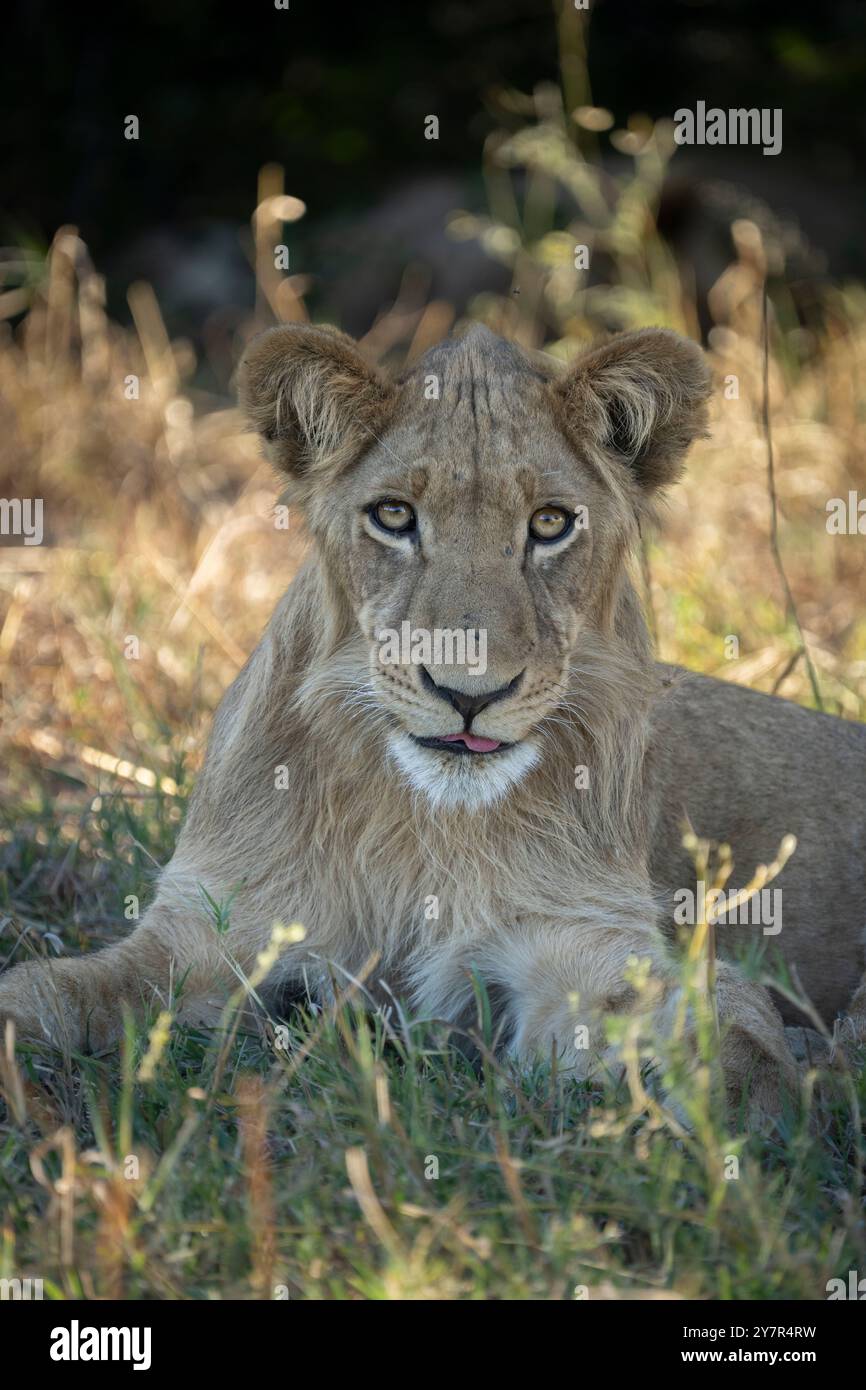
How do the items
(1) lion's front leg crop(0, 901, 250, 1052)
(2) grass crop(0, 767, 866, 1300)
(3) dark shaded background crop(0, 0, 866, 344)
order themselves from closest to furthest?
(2) grass crop(0, 767, 866, 1300) → (1) lion's front leg crop(0, 901, 250, 1052) → (3) dark shaded background crop(0, 0, 866, 344)

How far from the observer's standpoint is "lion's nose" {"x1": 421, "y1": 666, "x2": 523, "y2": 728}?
2.82 metres

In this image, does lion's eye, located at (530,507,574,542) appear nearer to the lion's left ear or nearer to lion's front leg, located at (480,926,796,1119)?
the lion's left ear

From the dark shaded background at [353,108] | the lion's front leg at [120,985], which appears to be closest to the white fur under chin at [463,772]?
the lion's front leg at [120,985]

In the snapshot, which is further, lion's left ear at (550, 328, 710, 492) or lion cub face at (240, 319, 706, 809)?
lion's left ear at (550, 328, 710, 492)

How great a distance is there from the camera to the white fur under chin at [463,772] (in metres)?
2.95

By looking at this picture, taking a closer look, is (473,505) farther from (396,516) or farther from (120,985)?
(120,985)

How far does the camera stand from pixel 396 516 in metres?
3.04

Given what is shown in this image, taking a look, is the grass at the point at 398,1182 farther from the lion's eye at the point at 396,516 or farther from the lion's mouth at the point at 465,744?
the lion's eye at the point at 396,516

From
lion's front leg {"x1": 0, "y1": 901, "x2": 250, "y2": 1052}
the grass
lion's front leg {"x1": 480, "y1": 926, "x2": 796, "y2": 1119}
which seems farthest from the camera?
lion's front leg {"x1": 0, "y1": 901, "x2": 250, "y2": 1052}

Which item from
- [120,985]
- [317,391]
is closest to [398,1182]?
[120,985]

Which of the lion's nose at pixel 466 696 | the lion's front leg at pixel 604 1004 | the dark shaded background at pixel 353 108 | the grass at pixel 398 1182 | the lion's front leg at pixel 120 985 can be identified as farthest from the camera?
the dark shaded background at pixel 353 108

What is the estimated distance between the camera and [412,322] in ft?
32.0

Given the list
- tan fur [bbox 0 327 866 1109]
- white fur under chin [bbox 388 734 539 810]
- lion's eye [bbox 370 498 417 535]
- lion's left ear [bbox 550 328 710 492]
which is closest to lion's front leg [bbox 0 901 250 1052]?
tan fur [bbox 0 327 866 1109]

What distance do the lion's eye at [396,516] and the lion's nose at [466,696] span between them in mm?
318
